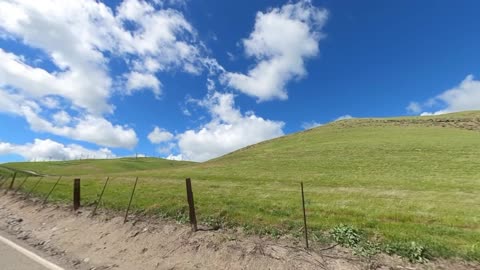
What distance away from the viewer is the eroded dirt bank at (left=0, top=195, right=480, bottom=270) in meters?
8.60

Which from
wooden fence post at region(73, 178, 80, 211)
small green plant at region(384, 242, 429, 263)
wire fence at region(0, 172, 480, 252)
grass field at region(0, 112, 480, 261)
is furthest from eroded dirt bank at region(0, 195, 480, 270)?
wooden fence post at region(73, 178, 80, 211)

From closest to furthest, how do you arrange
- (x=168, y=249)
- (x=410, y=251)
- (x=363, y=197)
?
(x=410, y=251)
(x=168, y=249)
(x=363, y=197)

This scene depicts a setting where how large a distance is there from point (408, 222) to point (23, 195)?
81.1 feet

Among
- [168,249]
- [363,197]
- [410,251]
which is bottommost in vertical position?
[168,249]

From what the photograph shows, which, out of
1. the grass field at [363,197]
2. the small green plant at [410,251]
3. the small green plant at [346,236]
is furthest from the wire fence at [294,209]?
the small green plant at [410,251]

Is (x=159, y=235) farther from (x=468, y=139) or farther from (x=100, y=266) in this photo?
(x=468, y=139)

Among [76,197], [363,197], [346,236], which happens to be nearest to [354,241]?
[346,236]

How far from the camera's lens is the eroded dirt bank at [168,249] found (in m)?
8.60

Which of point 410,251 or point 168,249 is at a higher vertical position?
point 410,251

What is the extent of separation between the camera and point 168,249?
35.0 ft

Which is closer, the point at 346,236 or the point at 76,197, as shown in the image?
the point at 346,236

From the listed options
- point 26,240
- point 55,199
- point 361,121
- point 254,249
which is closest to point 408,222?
point 254,249

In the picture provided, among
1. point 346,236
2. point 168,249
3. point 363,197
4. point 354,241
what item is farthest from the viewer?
point 363,197

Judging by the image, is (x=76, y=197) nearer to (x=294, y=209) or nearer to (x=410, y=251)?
(x=294, y=209)
